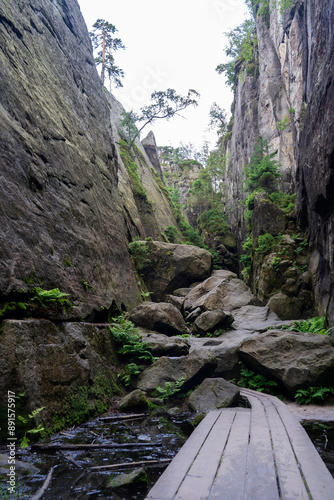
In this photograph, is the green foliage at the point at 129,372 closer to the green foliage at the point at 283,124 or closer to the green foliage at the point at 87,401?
the green foliage at the point at 87,401

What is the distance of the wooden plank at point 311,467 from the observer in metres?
2.34

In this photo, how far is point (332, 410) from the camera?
645 centimetres

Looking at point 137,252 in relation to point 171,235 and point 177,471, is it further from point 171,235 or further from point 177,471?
point 177,471

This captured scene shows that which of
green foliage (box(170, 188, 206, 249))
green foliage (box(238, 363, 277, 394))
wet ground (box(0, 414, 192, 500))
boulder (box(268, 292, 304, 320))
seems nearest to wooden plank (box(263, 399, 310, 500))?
wet ground (box(0, 414, 192, 500))

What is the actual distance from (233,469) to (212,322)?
32.2 feet

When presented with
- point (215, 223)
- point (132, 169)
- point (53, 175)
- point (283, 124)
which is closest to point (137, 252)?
point (53, 175)

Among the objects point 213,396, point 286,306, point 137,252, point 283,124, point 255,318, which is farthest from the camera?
point 283,124

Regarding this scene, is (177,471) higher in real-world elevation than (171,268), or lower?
lower

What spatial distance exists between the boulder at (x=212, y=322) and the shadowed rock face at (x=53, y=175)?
2.86 meters

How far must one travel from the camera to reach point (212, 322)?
41.0ft

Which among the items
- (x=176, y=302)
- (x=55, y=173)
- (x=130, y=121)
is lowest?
(x=176, y=302)

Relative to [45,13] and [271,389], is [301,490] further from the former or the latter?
[45,13]

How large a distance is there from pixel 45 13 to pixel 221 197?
89.5 feet

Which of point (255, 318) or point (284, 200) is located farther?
point (284, 200)
